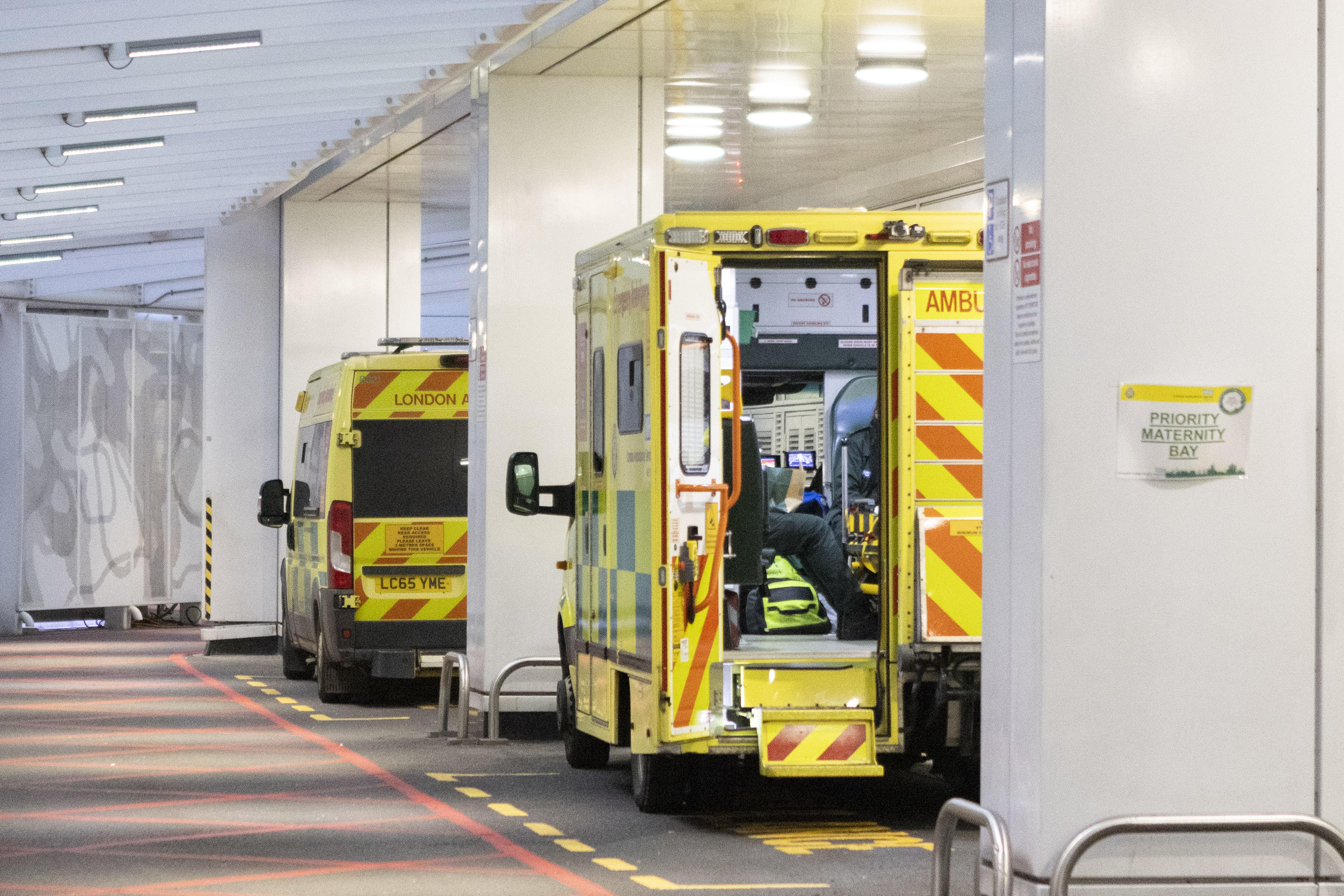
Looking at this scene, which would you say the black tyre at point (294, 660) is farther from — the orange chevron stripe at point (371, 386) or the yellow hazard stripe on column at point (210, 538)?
the orange chevron stripe at point (371, 386)

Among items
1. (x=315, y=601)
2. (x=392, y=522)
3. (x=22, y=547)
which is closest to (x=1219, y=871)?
(x=392, y=522)

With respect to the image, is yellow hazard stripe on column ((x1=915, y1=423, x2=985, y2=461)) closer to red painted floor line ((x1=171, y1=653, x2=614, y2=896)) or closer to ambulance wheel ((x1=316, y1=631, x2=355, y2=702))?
red painted floor line ((x1=171, y1=653, x2=614, y2=896))

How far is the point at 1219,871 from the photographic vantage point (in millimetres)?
5012

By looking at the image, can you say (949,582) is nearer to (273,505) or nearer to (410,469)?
(410,469)

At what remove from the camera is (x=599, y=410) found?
10.0 metres

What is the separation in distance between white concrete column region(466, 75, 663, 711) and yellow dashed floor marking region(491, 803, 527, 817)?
10.1ft

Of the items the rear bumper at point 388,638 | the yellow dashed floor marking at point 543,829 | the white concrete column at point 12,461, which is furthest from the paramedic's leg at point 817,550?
the white concrete column at point 12,461

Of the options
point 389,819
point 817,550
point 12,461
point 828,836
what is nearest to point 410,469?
point 817,550

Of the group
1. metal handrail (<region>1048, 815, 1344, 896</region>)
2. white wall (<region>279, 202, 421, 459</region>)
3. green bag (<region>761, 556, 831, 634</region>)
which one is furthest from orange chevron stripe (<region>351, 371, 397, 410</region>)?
metal handrail (<region>1048, 815, 1344, 896</region>)

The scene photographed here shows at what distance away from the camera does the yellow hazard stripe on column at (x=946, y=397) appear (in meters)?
8.98

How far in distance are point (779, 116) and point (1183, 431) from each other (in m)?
10.7

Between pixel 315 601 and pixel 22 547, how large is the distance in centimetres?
1118

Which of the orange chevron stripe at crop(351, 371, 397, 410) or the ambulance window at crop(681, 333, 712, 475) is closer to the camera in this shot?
the ambulance window at crop(681, 333, 712, 475)

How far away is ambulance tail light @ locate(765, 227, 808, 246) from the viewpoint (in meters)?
8.94
